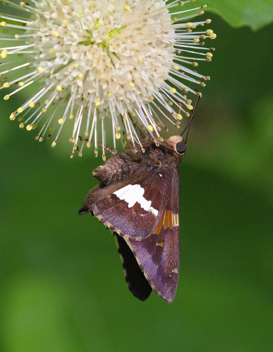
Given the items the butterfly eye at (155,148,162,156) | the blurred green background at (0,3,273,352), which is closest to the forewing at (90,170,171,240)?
the butterfly eye at (155,148,162,156)

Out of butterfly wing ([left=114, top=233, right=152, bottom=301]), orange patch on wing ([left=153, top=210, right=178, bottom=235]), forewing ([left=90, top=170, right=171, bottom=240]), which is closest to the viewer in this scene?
forewing ([left=90, top=170, right=171, bottom=240])

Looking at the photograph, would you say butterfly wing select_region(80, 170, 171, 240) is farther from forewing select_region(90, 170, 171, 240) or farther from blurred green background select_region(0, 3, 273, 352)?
blurred green background select_region(0, 3, 273, 352)

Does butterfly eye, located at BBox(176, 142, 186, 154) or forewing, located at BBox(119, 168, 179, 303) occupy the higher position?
butterfly eye, located at BBox(176, 142, 186, 154)

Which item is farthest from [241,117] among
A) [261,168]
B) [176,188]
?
[176,188]

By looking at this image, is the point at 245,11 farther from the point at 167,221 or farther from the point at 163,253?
the point at 163,253

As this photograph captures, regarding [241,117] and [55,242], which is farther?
[241,117]

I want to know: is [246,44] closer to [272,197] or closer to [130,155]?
[272,197]

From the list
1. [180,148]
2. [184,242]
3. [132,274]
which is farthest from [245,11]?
[184,242]
